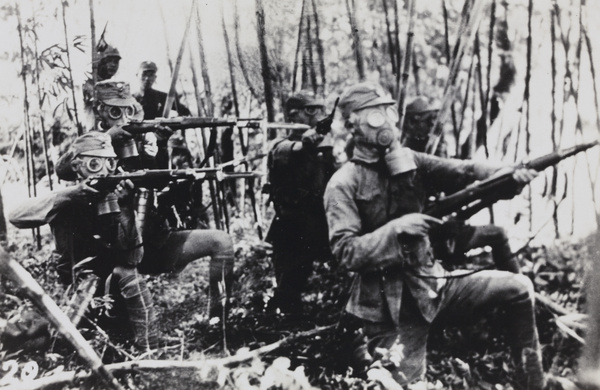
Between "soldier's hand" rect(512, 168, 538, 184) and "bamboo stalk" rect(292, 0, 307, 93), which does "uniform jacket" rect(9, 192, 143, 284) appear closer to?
"bamboo stalk" rect(292, 0, 307, 93)

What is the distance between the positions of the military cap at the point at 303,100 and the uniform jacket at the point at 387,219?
1.88 ft

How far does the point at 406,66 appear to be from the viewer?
3.69 meters

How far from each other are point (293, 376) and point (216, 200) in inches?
49.6

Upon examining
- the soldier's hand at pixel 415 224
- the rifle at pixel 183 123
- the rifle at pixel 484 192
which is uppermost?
the rifle at pixel 183 123

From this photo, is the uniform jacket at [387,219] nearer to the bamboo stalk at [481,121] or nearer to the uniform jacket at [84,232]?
the bamboo stalk at [481,121]

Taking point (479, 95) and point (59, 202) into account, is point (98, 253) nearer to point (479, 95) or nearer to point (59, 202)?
point (59, 202)

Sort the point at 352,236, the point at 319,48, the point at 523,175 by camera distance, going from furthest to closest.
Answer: the point at 319,48 < the point at 352,236 < the point at 523,175

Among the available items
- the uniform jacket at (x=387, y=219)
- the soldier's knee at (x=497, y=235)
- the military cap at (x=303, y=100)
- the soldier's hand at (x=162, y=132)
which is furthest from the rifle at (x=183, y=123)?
the soldier's knee at (x=497, y=235)

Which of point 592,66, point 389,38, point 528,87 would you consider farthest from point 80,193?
point 592,66

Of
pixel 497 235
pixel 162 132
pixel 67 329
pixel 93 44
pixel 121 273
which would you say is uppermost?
pixel 93 44

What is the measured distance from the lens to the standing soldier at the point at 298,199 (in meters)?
3.81

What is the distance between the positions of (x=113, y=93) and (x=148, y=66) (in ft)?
0.88

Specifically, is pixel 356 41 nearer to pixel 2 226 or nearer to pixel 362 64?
pixel 362 64

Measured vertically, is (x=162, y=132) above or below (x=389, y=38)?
below
